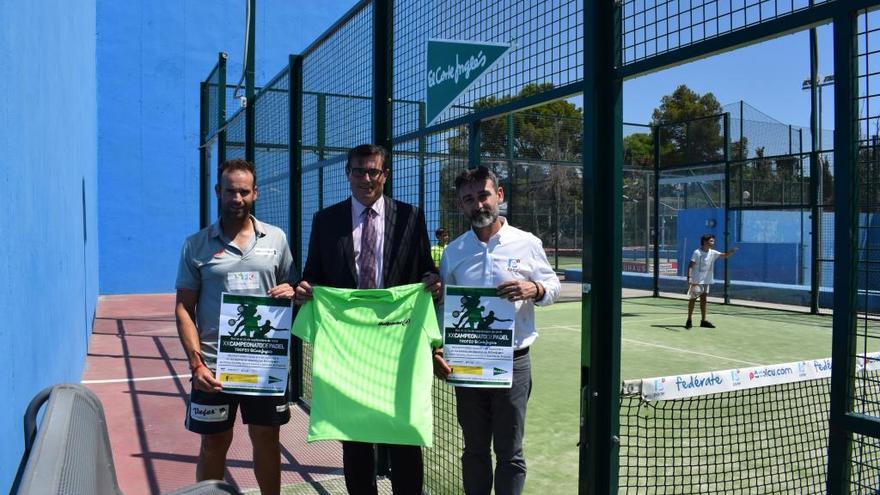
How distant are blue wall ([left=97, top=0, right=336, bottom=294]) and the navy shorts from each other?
48.4ft

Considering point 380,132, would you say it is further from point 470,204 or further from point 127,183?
point 127,183

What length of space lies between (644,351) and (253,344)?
8.58 metres

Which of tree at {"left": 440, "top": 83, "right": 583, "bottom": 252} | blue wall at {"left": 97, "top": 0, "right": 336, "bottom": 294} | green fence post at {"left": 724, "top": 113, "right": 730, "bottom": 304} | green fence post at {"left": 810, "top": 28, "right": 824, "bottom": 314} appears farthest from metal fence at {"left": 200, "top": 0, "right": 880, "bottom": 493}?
tree at {"left": 440, "top": 83, "right": 583, "bottom": 252}

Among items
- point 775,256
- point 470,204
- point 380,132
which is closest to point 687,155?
point 775,256

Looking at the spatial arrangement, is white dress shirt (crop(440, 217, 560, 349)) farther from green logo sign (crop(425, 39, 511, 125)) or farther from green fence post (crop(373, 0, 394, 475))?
green fence post (crop(373, 0, 394, 475))

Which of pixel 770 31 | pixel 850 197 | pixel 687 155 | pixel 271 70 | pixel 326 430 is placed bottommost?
pixel 326 430

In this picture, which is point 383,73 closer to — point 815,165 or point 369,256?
point 369,256

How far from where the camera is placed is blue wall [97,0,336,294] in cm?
1669

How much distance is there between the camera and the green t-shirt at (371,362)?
10.7 feet

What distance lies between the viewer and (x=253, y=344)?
3.48 m

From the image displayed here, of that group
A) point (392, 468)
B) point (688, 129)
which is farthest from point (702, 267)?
point (392, 468)

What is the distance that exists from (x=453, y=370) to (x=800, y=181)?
54.9 feet

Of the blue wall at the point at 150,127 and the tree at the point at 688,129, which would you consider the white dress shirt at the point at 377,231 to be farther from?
the tree at the point at 688,129

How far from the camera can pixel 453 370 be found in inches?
129
